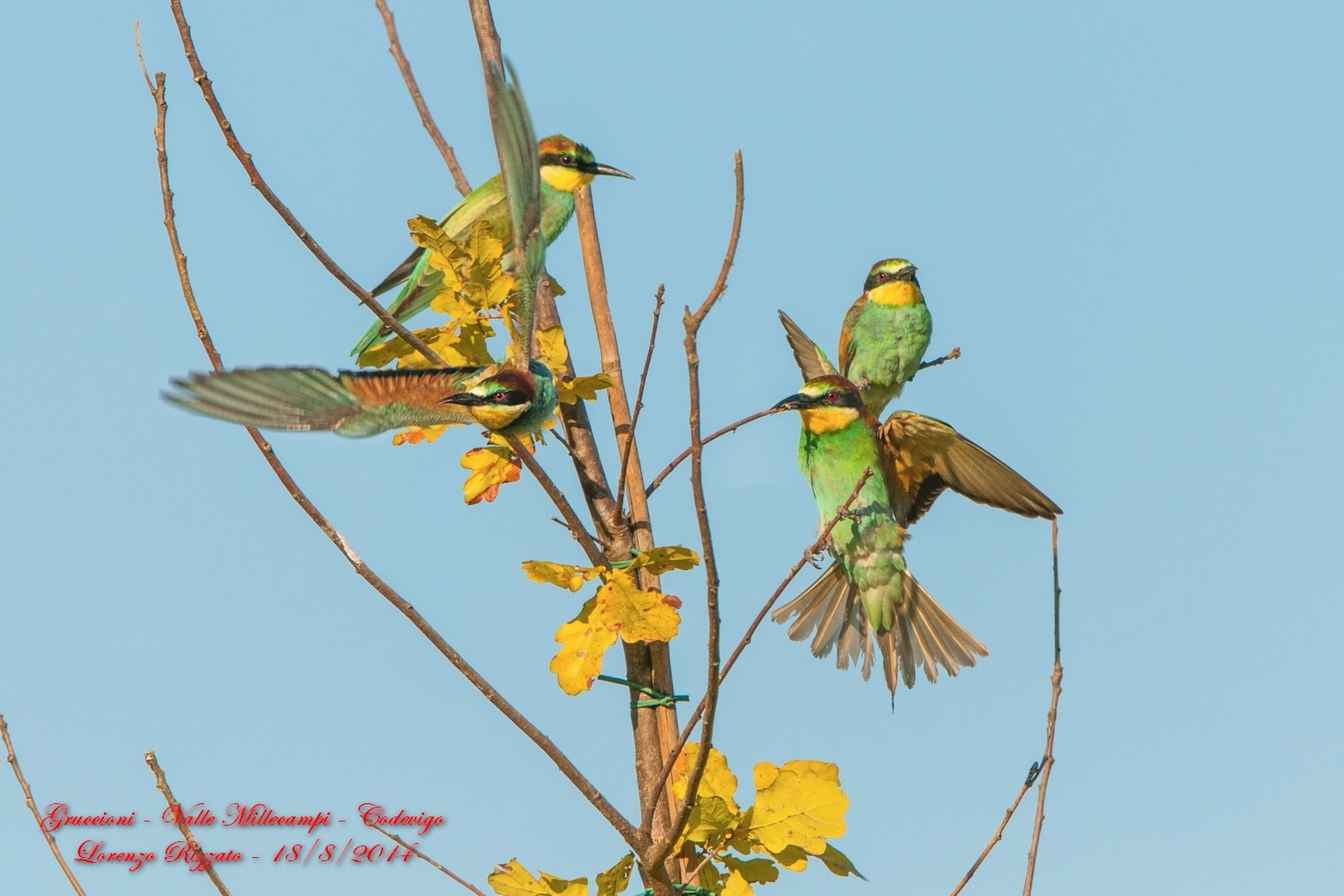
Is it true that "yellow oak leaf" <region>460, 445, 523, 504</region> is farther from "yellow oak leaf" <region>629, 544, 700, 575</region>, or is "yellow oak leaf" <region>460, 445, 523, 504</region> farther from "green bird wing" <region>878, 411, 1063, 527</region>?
"green bird wing" <region>878, 411, 1063, 527</region>

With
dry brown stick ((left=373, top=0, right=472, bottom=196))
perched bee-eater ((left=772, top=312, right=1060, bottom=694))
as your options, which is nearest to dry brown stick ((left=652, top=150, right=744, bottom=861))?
dry brown stick ((left=373, top=0, right=472, bottom=196))

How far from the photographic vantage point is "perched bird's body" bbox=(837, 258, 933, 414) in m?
5.75

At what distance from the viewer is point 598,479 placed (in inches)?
111

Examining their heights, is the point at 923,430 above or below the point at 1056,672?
above

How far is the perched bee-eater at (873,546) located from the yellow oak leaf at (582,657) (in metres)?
2.09

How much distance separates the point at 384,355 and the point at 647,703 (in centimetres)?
106

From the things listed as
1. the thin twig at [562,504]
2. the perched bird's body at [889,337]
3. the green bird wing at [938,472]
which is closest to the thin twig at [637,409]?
the thin twig at [562,504]

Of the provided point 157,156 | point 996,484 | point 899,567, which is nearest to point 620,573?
point 157,156

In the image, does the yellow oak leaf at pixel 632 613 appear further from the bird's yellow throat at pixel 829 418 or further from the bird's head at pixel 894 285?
the bird's head at pixel 894 285

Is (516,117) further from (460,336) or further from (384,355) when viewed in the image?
(384,355)

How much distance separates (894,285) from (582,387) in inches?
132

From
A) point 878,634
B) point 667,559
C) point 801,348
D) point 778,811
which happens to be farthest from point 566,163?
point 778,811

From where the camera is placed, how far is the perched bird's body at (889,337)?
575 cm

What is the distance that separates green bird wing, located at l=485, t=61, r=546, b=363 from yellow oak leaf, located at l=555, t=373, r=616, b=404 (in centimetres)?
10
